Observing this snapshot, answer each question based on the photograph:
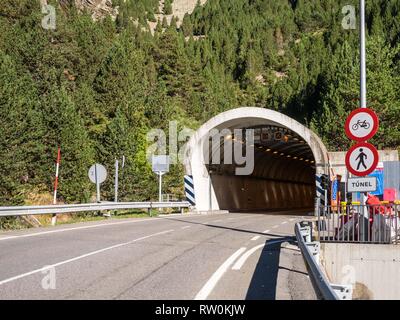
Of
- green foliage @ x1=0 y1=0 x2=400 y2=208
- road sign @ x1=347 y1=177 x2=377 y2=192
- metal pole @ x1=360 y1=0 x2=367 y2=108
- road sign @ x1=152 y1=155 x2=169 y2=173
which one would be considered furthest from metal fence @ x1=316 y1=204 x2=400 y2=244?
green foliage @ x1=0 y1=0 x2=400 y2=208

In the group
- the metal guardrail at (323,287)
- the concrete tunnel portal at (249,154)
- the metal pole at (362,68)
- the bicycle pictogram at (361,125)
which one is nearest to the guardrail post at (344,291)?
the metal guardrail at (323,287)

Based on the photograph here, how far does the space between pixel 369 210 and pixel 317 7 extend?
17477 cm

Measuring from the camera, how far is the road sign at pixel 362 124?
9.52 meters

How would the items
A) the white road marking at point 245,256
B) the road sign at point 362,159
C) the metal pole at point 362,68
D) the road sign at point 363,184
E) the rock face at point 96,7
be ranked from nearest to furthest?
the white road marking at point 245,256 → the road sign at point 362,159 → the road sign at point 363,184 → the metal pole at point 362,68 → the rock face at point 96,7

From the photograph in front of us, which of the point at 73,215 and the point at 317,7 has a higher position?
the point at 317,7

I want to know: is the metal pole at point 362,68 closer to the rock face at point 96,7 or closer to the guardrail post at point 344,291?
the guardrail post at point 344,291

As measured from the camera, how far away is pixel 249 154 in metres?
38.7

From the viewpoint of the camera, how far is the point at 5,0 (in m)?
67.9

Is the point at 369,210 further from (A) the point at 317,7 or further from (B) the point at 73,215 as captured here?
(A) the point at 317,7

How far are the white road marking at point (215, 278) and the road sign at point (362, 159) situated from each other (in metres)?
3.07

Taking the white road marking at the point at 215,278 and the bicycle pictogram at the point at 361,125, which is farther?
the bicycle pictogram at the point at 361,125

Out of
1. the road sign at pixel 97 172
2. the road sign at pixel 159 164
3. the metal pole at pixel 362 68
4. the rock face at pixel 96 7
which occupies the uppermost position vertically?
the rock face at pixel 96 7

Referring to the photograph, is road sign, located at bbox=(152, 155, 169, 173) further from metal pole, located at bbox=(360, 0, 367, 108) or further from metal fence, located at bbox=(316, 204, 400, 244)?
metal pole, located at bbox=(360, 0, 367, 108)

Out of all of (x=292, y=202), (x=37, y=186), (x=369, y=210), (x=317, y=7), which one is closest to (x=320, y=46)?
(x=317, y=7)
